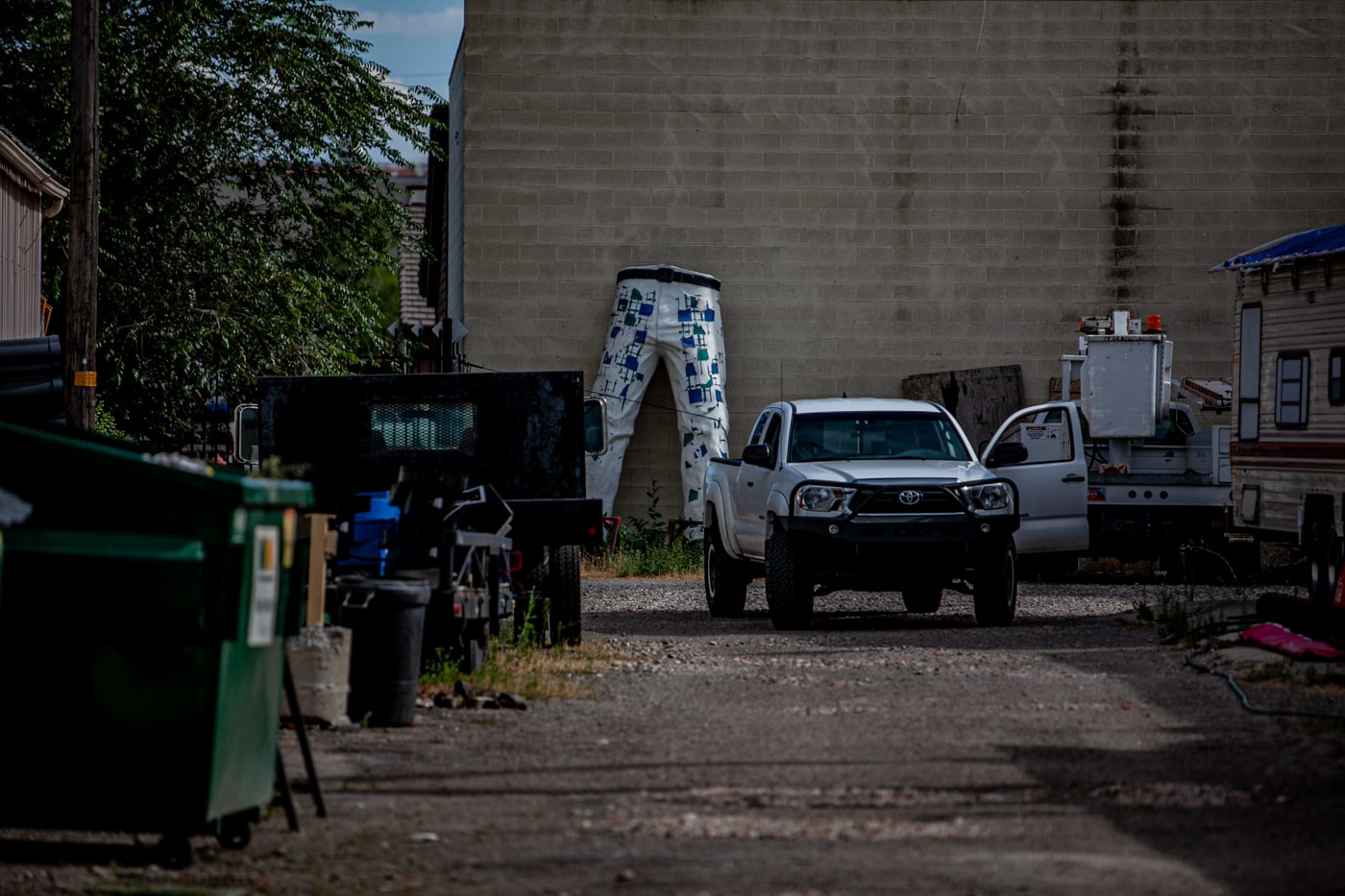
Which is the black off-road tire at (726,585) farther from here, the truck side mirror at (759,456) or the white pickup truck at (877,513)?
the truck side mirror at (759,456)

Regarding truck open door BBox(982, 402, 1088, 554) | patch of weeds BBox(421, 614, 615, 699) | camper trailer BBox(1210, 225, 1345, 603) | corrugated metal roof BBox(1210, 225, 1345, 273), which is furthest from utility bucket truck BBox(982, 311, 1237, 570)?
patch of weeds BBox(421, 614, 615, 699)

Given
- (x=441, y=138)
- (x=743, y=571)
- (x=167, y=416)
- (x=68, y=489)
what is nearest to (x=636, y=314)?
(x=167, y=416)

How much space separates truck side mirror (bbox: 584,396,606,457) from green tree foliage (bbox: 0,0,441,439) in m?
11.1

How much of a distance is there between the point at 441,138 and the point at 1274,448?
73.1 feet

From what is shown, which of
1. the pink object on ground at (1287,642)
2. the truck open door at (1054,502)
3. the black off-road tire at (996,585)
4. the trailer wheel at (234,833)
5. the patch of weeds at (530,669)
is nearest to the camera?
the trailer wheel at (234,833)

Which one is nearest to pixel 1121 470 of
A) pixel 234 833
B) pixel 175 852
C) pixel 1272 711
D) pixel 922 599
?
pixel 922 599

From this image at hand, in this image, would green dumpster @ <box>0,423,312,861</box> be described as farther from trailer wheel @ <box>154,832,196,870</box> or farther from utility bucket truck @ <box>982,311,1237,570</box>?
utility bucket truck @ <box>982,311,1237,570</box>

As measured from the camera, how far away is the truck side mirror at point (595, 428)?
1341cm

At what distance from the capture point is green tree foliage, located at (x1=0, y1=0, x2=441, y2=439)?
77.2 ft

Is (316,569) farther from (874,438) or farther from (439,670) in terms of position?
(874,438)

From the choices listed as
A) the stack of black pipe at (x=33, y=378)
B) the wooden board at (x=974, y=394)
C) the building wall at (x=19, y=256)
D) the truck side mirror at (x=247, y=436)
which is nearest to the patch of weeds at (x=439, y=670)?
the truck side mirror at (x=247, y=436)

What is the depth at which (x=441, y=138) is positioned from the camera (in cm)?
3528

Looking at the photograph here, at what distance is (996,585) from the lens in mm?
14703

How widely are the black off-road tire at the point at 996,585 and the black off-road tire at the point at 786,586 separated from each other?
133cm
